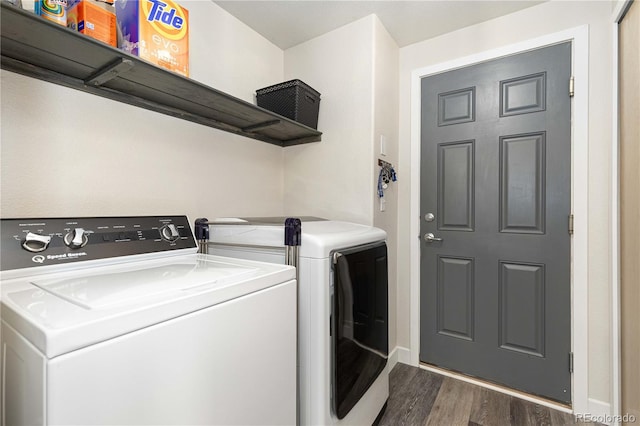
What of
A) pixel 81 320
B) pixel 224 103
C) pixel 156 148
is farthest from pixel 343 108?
pixel 81 320

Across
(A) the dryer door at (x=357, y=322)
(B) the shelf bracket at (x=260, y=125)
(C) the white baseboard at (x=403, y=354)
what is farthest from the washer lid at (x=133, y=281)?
(C) the white baseboard at (x=403, y=354)

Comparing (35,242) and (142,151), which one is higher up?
(142,151)

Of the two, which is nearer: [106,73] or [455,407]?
[106,73]

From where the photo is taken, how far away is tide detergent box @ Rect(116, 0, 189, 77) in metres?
1.16

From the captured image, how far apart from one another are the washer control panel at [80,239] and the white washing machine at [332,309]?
0.27 metres

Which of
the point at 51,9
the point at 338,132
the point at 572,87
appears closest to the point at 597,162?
the point at 572,87

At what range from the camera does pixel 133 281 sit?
0.86 metres

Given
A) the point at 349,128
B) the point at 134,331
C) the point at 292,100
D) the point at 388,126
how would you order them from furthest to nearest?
the point at 388,126 < the point at 349,128 < the point at 292,100 < the point at 134,331

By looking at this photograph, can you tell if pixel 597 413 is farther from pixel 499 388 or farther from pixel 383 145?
pixel 383 145

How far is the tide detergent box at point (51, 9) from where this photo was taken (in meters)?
0.98

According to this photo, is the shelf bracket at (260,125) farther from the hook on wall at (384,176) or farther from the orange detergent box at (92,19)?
the orange detergent box at (92,19)

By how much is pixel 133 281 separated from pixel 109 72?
2.77ft

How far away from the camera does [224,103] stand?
1547mm

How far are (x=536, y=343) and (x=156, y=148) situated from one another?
98.1 inches
